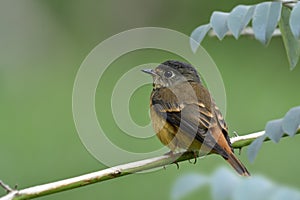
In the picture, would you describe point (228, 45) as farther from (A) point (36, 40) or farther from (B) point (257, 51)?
(A) point (36, 40)

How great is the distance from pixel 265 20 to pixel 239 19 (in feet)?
0.53

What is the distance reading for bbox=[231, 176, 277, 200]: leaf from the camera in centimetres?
366

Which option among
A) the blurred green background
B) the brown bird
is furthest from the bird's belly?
the blurred green background

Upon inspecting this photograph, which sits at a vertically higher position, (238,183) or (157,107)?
(157,107)

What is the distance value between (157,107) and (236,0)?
5.57 m

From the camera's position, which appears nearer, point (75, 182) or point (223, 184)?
point (75, 182)

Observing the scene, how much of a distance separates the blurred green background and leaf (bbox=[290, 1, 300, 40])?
138 inches

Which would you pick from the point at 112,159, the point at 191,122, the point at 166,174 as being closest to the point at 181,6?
the point at 166,174

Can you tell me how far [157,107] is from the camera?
415 centimetres

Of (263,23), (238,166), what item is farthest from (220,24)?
(238,166)

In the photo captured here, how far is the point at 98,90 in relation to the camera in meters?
8.80

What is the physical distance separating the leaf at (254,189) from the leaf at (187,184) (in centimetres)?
21

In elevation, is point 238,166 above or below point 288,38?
below

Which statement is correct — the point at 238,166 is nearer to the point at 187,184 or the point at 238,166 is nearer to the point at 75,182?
the point at 187,184
